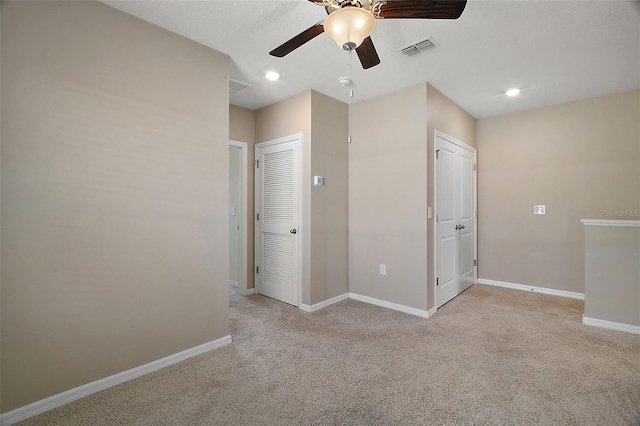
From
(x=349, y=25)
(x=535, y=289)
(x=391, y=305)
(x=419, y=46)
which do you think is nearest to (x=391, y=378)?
(x=391, y=305)

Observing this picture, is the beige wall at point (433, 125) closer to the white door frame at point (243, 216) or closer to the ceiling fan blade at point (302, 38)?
the ceiling fan blade at point (302, 38)

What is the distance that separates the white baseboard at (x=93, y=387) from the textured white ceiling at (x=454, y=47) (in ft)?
8.22

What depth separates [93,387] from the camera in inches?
77.4

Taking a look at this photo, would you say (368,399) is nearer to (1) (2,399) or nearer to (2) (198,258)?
(2) (198,258)

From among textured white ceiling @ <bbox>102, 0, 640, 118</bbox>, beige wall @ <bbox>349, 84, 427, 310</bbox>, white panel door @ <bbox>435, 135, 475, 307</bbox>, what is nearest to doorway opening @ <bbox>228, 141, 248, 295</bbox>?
textured white ceiling @ <bbox>102, 0, 640, 118</bbox>

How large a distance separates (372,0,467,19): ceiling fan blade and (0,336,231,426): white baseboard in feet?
8.78

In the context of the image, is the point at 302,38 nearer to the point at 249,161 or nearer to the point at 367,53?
Answer: the point at 367,53

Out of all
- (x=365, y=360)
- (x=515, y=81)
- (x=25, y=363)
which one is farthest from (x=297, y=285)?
(x=515, y=81)

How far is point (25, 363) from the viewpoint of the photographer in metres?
1.73

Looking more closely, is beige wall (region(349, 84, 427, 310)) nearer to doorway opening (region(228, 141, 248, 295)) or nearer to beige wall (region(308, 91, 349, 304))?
beige wall (region(308, 91, 349, 304))

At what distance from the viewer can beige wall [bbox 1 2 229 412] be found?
1724mm

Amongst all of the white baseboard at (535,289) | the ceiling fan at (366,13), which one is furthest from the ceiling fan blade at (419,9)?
the white baseboard at (535,289)

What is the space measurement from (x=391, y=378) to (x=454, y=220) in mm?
2456

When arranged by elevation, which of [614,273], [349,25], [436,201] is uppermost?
[349,25]
